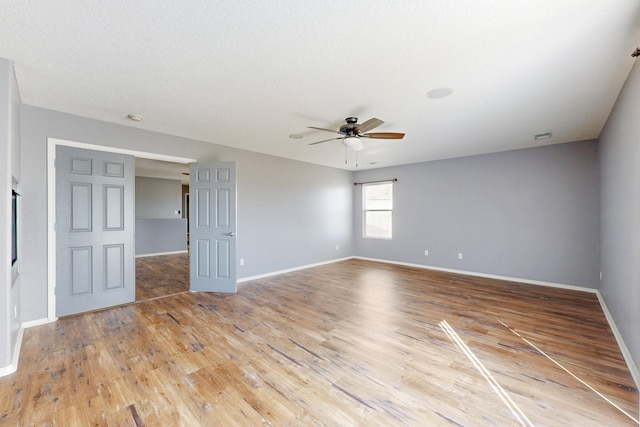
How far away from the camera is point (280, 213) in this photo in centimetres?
564

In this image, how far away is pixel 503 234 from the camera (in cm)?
515

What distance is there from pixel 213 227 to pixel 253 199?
103 centimetres

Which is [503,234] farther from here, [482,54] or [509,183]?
[482,54]

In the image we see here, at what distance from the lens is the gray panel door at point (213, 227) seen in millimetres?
4305

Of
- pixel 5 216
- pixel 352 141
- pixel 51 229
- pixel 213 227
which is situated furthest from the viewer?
pixel 213 227

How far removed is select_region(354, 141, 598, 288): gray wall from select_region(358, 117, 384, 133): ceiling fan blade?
3.53m

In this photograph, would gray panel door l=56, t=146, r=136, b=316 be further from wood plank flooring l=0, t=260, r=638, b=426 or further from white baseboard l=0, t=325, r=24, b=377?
white baseboard l=0, t=325, r=24, b=377

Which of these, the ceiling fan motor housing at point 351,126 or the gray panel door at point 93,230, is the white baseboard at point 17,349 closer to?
the gray panel door at point 93,230

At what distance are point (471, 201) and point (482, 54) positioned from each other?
4.06 m

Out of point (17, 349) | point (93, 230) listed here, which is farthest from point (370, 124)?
point (17, 349)

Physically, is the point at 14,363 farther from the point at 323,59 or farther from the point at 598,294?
the point at 598,294

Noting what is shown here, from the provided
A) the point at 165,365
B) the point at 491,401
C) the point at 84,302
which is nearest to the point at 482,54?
the point at 491,401

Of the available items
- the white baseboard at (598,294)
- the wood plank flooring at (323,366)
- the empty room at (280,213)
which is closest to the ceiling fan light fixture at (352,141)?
the empty room at (280,213)

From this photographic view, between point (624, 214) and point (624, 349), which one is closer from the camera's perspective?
point (624, 349)
